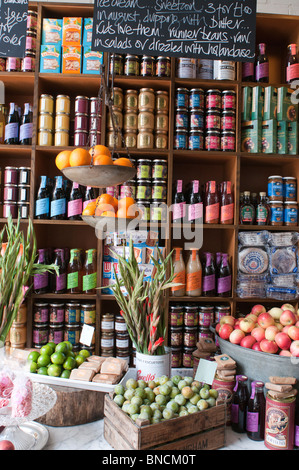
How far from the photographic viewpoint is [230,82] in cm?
227

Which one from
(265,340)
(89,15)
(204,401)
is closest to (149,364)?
(204,401)

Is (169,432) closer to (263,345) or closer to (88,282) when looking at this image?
(263,345)

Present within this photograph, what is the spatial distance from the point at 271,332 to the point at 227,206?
1.12 metres

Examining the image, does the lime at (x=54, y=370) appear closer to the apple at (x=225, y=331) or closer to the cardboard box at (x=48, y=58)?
the apple at (x=225, y=331)

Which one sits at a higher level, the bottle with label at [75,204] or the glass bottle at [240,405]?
the bottle with label at [75,204]

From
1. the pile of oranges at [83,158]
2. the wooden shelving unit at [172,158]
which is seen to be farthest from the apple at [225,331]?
the wooden shelving unit at [172,158]

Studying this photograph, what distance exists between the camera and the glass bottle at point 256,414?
3.55 ft

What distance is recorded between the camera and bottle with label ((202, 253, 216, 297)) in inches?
90.0

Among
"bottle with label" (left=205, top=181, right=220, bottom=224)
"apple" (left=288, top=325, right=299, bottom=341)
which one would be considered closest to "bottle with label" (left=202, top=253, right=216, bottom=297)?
"bottle with label" (left=205, top=181, right=220, bottom=224)

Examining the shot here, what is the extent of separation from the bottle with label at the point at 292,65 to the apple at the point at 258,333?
1654 mm

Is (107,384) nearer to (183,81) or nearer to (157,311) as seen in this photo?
(157,311)

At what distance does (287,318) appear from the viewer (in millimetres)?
1355

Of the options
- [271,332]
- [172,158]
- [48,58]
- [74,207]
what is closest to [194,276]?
[172,158]

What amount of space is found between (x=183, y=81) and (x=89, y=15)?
→ 2.35 ft
